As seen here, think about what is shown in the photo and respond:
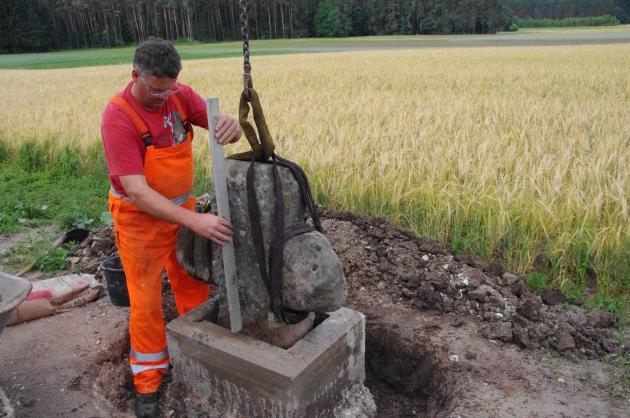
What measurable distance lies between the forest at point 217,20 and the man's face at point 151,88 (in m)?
60.3

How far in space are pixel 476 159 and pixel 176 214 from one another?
11.7 ft

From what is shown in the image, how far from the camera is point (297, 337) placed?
2586 millimetres

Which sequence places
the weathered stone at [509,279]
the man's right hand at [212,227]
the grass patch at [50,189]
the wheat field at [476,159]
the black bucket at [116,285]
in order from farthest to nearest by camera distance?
1. the grass patch at [50,189]
2. the wheat field at [476,159]
3. the black bucket at [116,285]
4. the weathered stone at [509,279]
5. the man's right hand at [212,227]

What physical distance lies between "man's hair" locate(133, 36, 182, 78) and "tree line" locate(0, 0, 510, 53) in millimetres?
51164

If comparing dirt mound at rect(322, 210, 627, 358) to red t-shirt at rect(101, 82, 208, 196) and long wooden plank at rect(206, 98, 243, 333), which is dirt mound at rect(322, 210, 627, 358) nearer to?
long wooden plank at rect(206, 98, 243, 333)

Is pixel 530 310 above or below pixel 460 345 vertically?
above

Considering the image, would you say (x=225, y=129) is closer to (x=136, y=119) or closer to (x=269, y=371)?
(x=136, y=119)

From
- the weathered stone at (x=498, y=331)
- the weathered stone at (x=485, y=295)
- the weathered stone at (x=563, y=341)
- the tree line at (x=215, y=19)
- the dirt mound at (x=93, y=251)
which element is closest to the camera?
the weathered stone at (x=563, y=341)

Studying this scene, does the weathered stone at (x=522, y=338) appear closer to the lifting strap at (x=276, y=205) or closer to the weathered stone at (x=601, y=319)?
the weathered stone at (x=601, y=319)

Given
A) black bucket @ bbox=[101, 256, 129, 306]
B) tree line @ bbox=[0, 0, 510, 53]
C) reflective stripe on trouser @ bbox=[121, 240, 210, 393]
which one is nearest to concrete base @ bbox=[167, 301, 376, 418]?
reflective stripe on trouser @ bbox=[121, 240, 210, 393]

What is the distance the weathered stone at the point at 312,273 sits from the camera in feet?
7.43

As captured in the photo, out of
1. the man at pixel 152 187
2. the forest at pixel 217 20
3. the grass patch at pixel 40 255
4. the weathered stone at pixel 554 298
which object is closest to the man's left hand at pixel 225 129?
the man at pixel 152 187

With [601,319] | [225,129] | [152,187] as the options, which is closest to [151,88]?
[225,129]

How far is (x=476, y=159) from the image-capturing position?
16.9 ft
